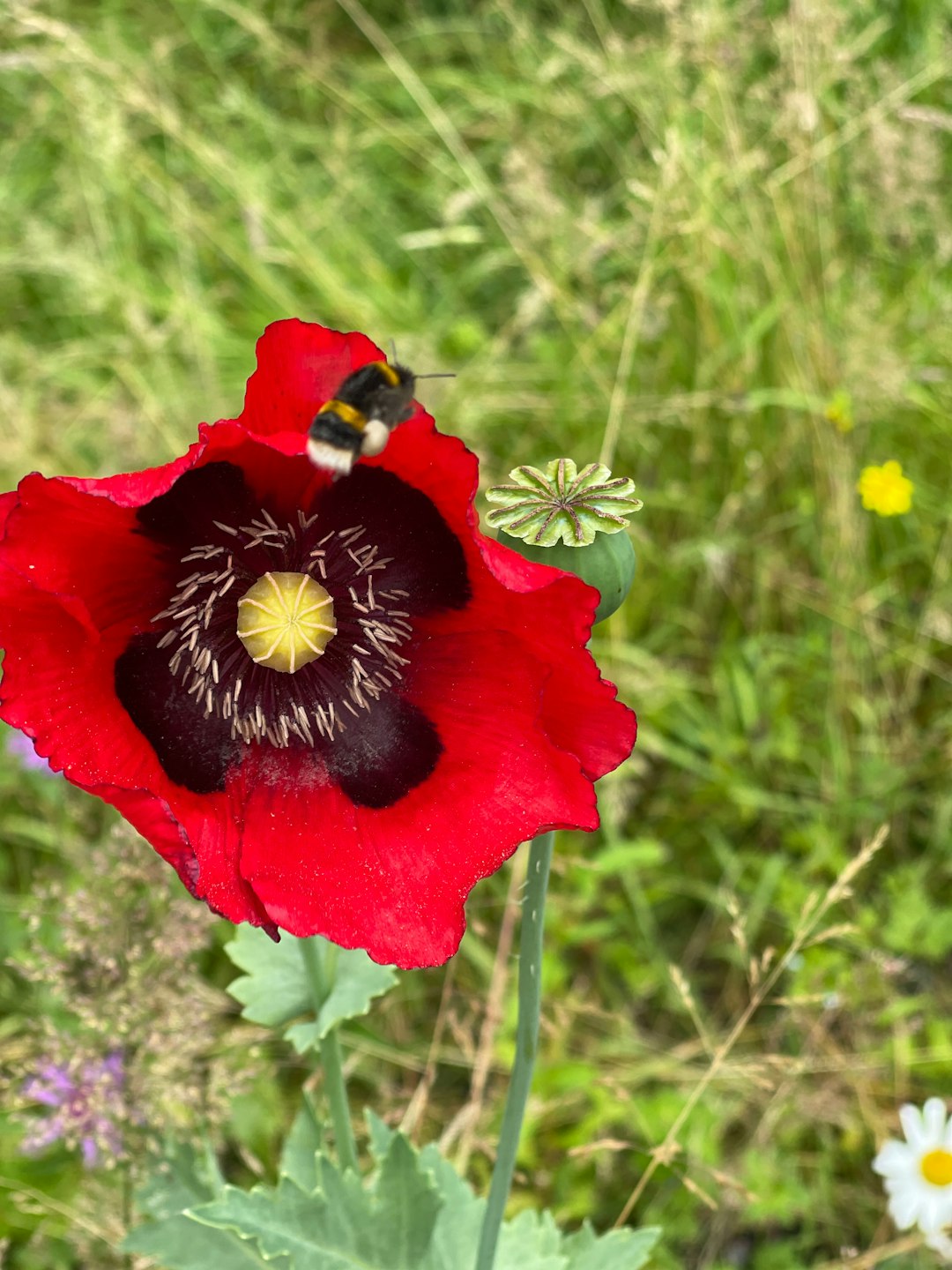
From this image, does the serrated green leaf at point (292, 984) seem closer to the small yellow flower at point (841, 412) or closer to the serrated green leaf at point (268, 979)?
the serrated green leaf at point (268, 979)

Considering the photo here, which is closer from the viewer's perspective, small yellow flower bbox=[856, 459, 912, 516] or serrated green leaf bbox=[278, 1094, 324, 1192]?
serrated green leaf bbox=[278, 1094, 324, 1192]

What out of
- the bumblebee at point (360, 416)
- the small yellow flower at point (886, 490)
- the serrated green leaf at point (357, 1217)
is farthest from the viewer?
the small yellow flower at point (886, 490)

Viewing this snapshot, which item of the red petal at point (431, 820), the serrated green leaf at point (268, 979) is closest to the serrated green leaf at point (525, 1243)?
the serrated green leaf at point (268, 979)

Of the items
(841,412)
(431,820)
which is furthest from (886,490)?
(431,820)

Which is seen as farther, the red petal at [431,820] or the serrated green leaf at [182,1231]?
the serrated green leaf at [182,1231]

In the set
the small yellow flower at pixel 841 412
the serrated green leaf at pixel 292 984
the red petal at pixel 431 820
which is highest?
the small yellow flower at pixel 841 412

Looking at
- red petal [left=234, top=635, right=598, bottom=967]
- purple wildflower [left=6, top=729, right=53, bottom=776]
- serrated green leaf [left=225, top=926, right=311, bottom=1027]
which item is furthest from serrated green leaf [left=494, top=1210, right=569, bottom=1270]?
purple wildflower [left=6, top=729, right=53, bottom=776]

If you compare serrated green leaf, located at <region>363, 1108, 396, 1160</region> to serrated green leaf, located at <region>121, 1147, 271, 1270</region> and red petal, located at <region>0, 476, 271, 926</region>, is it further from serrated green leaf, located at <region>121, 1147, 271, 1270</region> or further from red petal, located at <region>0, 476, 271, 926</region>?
red petal, located at <region>0, 476, 271, 926</region>
